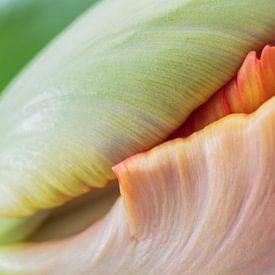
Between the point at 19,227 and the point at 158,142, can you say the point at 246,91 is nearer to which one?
the point at 158,142

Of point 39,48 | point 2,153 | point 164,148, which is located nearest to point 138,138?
point 164,148

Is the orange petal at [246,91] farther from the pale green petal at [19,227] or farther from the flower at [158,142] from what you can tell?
the pale green petal at [19,227]

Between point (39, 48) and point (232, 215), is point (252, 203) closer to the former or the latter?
point (232, 215)

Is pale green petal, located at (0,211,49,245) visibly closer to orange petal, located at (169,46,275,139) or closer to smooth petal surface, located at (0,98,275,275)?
smooth petal surface, located at (0,98,275,275)

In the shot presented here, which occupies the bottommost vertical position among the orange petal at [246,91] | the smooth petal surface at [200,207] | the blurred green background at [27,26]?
the smooth petal surface at [200,207]

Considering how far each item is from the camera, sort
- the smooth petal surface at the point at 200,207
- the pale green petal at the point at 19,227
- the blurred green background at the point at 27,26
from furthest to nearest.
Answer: the blurred green background at the point at 27,26 < the pale green petal at the point at 19,227 < the smooth petal surface at the point at 200,207

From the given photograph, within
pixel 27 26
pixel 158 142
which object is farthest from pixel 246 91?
pixel 27 26

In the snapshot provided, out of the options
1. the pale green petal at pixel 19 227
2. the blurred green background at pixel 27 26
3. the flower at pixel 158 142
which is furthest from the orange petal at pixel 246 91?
the blurred green background at pixel 27 26
